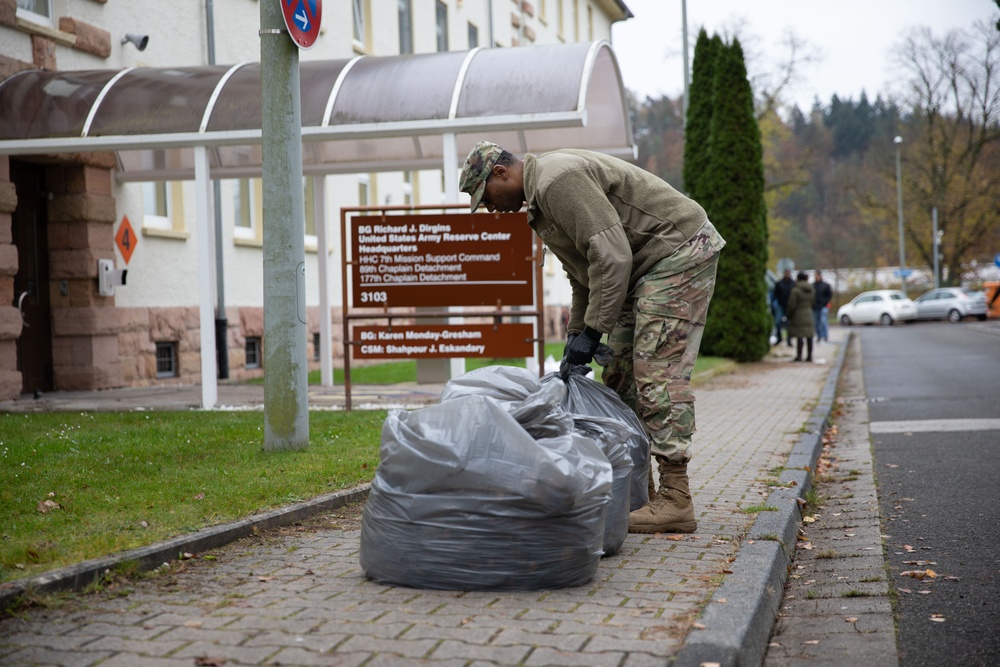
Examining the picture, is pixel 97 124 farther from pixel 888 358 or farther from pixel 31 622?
pixel 888 358

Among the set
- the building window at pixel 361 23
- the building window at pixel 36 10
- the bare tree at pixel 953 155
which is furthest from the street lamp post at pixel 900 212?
the building window at pixel 36 10

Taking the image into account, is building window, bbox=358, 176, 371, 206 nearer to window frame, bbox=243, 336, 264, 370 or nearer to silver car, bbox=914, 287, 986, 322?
window frame, bbox=243, 336, 264, 370

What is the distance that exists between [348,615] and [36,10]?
11368mm

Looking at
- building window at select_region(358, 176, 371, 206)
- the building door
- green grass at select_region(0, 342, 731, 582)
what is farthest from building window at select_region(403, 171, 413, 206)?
green grass at select_region(0, 342, 731, 582)

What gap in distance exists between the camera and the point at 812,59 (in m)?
47.6

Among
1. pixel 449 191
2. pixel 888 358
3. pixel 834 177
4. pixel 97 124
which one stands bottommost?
pixel 888 358

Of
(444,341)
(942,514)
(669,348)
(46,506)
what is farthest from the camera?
(444,341)

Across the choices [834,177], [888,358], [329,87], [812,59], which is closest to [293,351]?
[329,87]

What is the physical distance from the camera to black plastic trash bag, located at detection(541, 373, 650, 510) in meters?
4.90

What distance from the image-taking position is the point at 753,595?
4.05 m

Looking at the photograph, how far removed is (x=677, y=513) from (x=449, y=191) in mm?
6841

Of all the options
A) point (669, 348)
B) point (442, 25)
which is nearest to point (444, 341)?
point (669, 348)

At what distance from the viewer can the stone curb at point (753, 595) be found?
3375mm

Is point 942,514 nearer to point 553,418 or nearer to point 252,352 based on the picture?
point 553,418
